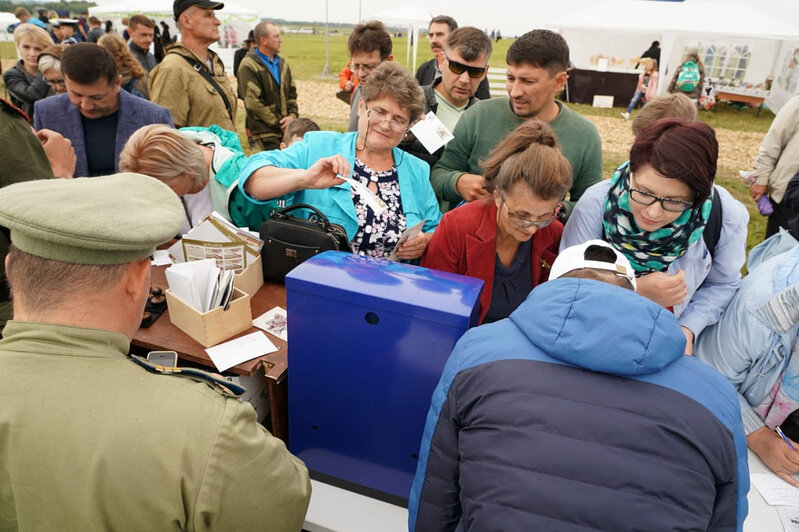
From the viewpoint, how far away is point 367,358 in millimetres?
1571

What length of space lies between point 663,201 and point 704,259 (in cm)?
46

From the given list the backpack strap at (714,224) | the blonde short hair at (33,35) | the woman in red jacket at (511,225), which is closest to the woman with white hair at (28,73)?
the blonde short hair at (33,35)

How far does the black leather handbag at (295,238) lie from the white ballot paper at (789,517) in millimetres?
1816

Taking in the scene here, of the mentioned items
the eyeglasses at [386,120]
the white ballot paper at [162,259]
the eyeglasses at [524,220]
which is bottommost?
the white ballot paper at [162,259]

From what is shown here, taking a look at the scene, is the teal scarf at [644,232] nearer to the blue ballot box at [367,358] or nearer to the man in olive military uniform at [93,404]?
the blue ballot box at [367,358]

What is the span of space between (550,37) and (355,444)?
2273 millimetres

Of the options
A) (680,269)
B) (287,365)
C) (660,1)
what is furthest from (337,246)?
(660,1)

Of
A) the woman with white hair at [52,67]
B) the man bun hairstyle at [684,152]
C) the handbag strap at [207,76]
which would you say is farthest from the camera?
the woman with white hair at [52,67]

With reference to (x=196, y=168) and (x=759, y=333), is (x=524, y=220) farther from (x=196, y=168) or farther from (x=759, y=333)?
(x=196, y=168)

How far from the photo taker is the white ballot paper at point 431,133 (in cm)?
278

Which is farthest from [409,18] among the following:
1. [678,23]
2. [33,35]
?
[33,35]

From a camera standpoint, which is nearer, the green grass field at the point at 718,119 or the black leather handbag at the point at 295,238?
the black leather handbag at the point at 295,238

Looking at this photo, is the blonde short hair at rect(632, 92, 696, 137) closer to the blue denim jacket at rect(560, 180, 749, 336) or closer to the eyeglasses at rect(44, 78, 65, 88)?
the blue denim jacket at rect(560, 180, 749, 336)

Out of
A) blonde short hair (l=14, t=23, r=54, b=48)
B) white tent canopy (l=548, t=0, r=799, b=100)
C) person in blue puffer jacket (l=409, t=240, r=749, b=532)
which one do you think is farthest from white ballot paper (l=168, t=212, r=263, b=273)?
white tent canopy (l=548, t=0, r=799, b=100)
